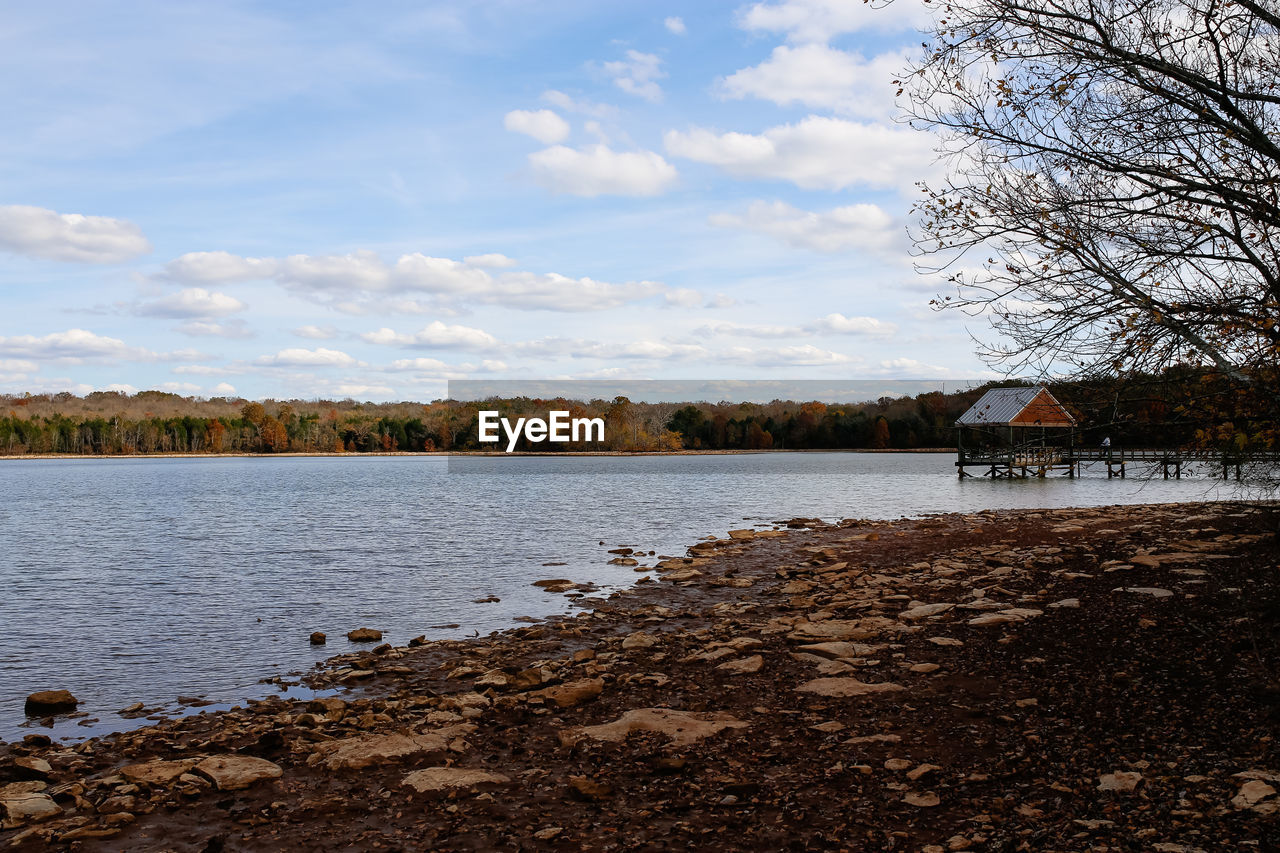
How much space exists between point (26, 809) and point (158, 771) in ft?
2.74

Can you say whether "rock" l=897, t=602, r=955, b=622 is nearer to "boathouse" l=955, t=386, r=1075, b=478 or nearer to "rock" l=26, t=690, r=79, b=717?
"rock" l=26, t=690, r=79, b=717

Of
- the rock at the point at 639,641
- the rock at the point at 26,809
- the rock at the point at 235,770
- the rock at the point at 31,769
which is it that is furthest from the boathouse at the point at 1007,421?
the rock at the point at 26,809

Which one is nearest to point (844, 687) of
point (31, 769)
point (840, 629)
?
point (840, 629)

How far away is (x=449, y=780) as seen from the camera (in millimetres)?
6145

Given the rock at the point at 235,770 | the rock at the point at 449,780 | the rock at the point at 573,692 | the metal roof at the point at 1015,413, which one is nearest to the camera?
the rock at the point at 449,780

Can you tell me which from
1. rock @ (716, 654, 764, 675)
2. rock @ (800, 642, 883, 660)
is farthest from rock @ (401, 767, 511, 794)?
rock @ (800, 642, 883, 660)

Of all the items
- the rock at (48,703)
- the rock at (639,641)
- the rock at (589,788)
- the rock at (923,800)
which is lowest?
the rock at (48,703)

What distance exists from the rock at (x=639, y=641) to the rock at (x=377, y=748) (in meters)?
3.14

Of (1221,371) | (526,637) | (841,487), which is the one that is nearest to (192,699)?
(526,637)

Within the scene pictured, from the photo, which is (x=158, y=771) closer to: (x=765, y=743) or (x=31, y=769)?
(x=31, y=769)

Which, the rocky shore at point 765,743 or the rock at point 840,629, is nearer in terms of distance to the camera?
the rocky shore at point 765,743

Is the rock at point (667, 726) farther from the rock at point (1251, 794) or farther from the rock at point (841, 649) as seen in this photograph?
the rock at point (1251, 794)

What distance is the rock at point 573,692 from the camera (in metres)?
8.00

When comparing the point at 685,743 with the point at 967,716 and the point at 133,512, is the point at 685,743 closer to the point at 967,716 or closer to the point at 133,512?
the point at 967,716
